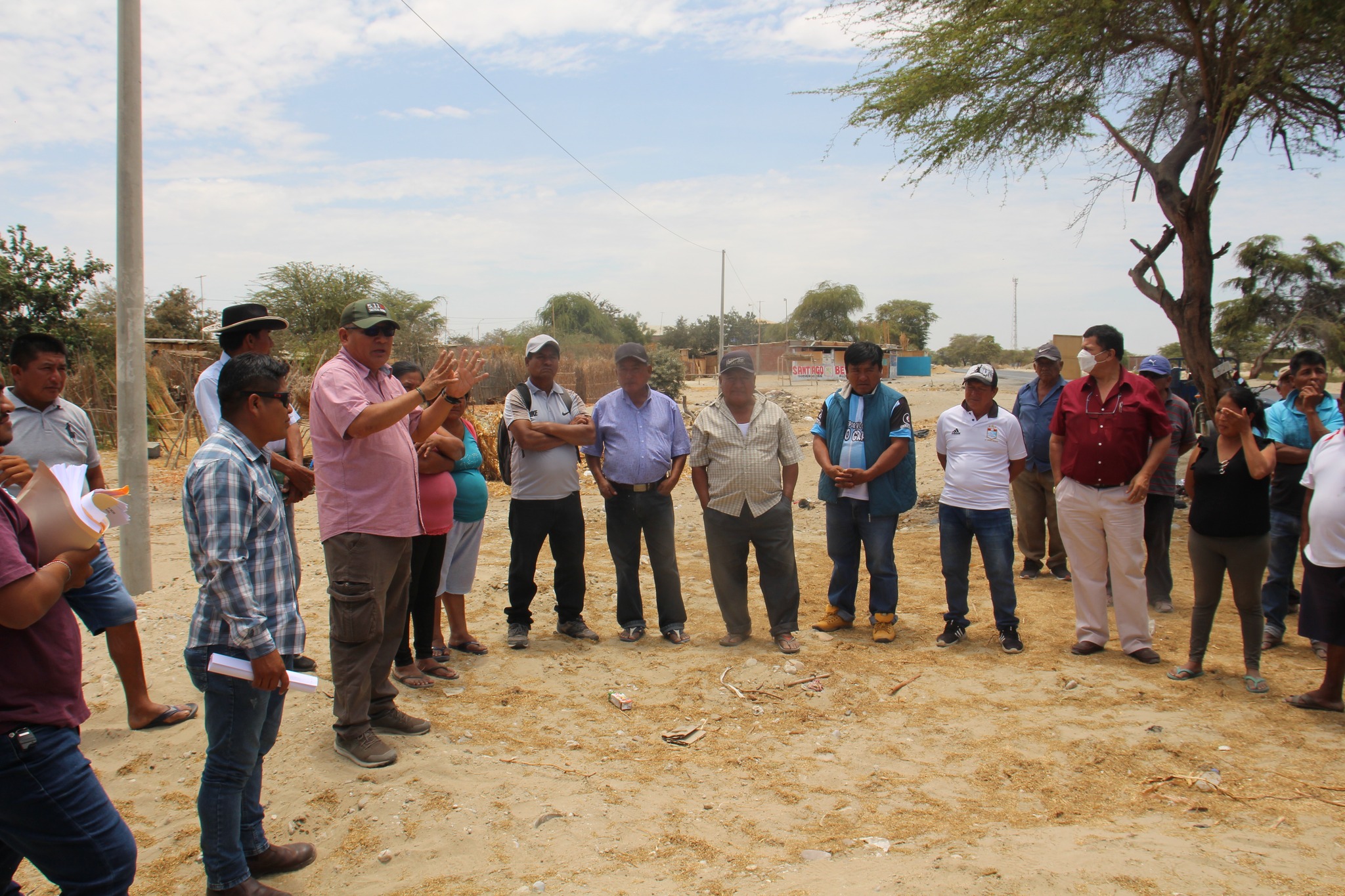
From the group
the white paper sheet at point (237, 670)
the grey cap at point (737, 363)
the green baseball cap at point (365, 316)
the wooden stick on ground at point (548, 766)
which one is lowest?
the wooden stick on ground at point (548, 766)

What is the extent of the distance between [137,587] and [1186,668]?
7.41 meters

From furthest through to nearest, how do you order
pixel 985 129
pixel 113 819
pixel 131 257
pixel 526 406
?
pixel 985 129
pixel 131 257
pixel 526 406
pixel 113 819

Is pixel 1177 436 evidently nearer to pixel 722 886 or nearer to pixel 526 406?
pixel 526 406

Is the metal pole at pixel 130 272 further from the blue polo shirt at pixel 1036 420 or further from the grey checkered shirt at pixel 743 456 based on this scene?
the blue polo shirt at pixel 1036 420

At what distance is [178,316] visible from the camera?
97.1 feet

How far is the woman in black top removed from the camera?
4.73 meters

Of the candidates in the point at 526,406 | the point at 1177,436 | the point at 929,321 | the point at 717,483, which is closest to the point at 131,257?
the point at 526,406

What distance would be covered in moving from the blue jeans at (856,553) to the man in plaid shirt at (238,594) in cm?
392

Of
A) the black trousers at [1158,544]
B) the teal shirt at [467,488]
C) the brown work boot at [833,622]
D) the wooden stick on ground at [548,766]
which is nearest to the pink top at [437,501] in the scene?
the teal shirt at [467,488]

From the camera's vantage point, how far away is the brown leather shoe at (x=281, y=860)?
9.95 feet

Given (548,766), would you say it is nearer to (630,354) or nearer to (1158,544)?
(630,354)

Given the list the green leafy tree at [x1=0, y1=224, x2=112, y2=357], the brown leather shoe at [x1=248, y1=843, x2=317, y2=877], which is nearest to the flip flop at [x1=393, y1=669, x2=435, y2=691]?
the brown leather shoe at [x1=248, y1=843, x2=317, y2=877]

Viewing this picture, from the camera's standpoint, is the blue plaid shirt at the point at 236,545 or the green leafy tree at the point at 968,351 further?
the green leafy tree at the point at 968,351

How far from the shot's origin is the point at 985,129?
9.58 m
